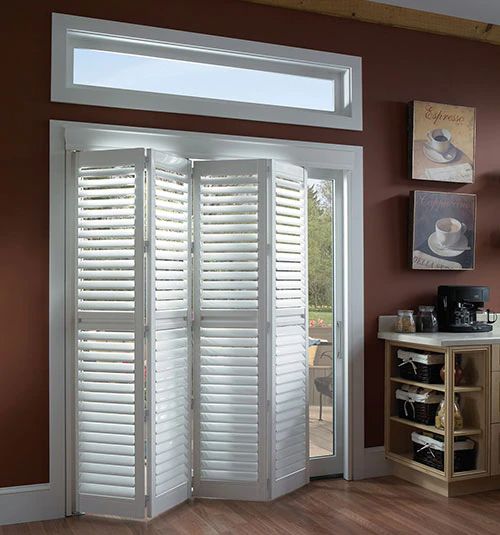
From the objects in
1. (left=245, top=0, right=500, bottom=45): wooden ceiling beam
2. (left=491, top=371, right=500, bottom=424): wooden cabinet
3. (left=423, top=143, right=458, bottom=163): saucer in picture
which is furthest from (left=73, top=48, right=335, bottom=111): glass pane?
(left=491, top=371, right=500, bottom=424): wooden cabinet

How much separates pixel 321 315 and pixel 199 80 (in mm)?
1697

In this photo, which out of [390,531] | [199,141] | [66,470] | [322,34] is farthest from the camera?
[322,34]

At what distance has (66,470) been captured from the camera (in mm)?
3877

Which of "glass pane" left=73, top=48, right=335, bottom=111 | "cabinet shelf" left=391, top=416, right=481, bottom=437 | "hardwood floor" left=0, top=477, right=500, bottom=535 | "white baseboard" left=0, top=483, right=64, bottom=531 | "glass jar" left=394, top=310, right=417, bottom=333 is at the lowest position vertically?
"hardwood floor" left=0, top=477, right=500, bottom=535

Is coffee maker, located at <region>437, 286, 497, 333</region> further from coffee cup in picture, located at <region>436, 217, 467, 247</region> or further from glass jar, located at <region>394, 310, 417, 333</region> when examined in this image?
coffee cup in picture, located at <region>436, 217, 467, 247</region>

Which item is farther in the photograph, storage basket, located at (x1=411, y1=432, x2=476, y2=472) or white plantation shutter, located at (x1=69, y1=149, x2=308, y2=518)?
storage basket, located at (x1=411, y1=432, x2=476, y2=472)

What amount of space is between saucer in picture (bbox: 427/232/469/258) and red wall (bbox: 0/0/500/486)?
0.16 meters

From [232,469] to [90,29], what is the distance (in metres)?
2.65

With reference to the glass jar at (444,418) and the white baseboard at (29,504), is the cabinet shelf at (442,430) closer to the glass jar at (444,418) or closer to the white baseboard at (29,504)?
the glass jar at (444,418)

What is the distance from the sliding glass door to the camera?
4.61m

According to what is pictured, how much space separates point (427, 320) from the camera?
4.60 m

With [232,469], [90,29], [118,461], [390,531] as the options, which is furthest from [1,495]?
[90,29]

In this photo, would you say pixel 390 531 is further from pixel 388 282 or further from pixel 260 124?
pixel 260 124

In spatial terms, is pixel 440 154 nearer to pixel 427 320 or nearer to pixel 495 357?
pixel 427 320
